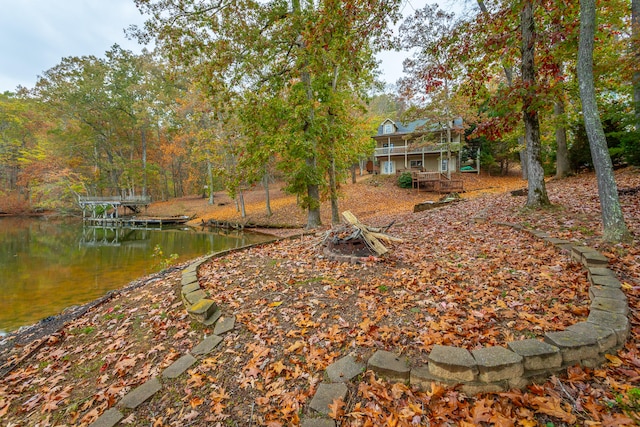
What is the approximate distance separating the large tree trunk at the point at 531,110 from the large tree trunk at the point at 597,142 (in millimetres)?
1648

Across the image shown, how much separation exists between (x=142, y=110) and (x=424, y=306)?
1282 inches

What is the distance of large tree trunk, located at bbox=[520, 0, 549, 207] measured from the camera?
6250mm

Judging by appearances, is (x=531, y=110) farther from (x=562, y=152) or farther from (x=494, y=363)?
(x=562, y=152)

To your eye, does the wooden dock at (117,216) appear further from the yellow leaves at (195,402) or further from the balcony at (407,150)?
the yellow leaves at (195,402)

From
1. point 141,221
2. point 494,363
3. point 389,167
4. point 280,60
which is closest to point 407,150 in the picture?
point 389,167

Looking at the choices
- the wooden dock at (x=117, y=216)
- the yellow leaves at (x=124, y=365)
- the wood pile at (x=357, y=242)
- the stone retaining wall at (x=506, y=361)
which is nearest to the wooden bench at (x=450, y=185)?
the wood pile at (x=357, y=242)

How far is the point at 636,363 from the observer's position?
2158 mm

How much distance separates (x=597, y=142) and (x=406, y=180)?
1904cm

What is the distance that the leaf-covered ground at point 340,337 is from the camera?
2.05 meters

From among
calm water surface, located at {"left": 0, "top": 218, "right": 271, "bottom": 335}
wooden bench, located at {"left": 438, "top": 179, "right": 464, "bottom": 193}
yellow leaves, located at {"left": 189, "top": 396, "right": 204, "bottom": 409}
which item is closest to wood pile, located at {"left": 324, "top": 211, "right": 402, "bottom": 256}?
yellow leaves, located at {"left": 189, "top": 396, "right": 204, "bottom": 409}

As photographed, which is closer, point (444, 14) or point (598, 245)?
point (598, 245)

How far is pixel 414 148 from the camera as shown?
26.0m

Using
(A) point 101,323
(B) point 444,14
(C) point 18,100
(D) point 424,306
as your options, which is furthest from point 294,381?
(C) point 18,100

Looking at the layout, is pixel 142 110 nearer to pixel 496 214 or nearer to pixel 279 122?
pixel 279 122
